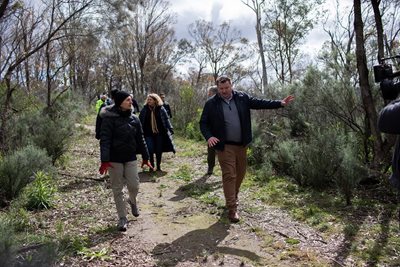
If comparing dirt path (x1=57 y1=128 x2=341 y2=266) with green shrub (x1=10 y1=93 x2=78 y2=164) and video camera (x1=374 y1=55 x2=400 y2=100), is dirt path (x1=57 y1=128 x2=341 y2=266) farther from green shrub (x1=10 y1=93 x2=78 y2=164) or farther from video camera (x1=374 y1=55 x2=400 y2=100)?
green shrub (x1=10 y1=93 x2=78 y2=164)

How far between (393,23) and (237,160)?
42.9 feet

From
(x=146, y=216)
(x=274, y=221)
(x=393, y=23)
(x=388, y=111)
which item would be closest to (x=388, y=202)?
(x=274, y=221)

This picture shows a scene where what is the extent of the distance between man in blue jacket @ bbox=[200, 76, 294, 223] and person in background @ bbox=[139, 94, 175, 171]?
3.53 meters

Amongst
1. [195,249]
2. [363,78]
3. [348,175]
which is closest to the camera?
[195,249]

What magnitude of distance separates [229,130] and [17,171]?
3748 mm

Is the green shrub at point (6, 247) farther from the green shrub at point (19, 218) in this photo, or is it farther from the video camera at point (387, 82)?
the video camera at point (387, 82)

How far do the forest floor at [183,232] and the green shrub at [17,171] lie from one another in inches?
25.5

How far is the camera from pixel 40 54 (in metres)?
18.5

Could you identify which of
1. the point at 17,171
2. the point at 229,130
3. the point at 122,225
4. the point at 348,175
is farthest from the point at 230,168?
the point at 17,171

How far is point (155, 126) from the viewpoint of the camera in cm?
871

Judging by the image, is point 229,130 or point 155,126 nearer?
point 229,130

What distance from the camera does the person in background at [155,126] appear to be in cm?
865

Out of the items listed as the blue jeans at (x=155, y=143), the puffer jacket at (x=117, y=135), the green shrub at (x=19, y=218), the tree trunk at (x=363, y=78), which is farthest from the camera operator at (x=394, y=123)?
the blue jeans at (x=155, y=143)

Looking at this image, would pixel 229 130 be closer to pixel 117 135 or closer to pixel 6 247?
pixel 117 135
